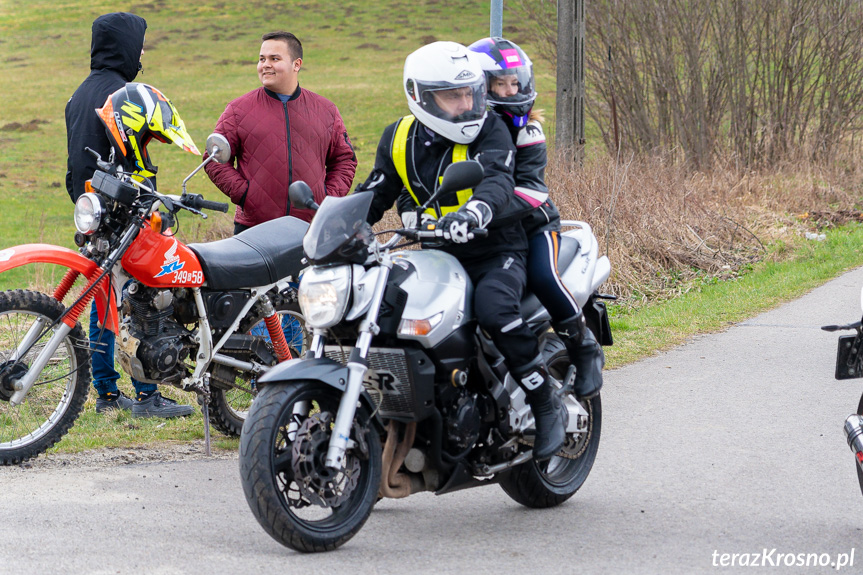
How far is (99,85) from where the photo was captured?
21.1ft

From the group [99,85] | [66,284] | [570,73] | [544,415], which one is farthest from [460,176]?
[570,73]

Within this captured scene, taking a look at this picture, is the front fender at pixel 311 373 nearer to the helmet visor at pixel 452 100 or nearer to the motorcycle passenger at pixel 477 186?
the motorcycle passenger at pixel 477 186

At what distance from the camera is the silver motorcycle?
4.01 meters

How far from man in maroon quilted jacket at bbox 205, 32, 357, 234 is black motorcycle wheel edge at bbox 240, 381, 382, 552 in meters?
2.88

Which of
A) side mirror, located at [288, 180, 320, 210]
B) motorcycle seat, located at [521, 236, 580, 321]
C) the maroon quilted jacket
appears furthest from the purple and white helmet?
the maroon quilted jacket

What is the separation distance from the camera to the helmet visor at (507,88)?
15.7 feet

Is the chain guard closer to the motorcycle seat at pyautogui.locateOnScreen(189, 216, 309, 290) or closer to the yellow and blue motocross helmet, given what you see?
the motorcycle seat at pyautogui.locateOnScreen(189, 216, 309, 290)

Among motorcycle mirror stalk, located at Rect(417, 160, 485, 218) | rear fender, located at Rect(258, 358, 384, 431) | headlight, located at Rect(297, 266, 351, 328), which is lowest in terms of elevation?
rear fender, located at Rect(258, 358, 384, 431)

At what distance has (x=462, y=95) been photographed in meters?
4.46

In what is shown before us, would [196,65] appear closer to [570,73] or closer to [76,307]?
[570,73]

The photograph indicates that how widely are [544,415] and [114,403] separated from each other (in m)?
3.11

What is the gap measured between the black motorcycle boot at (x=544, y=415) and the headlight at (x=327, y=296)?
0.88m

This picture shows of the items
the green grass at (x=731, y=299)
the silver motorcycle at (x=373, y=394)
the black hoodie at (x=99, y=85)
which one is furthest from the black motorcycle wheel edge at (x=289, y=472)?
the green grass at (x=731, y=299)

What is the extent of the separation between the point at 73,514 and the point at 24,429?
1.05 m
